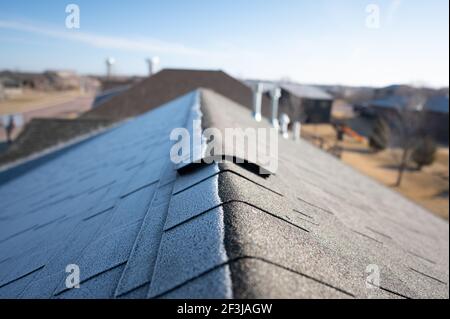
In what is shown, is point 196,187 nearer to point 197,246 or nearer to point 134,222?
point 134,222

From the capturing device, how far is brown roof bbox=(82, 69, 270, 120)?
25.3m

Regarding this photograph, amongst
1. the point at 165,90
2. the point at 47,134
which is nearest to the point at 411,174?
the point at 165,90

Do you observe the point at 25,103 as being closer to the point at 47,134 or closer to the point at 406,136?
the point at 47,134

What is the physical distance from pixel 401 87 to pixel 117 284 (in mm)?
84709

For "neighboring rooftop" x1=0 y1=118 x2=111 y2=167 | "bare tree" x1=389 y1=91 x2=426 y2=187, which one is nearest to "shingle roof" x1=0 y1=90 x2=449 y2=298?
"neighboring rooftop" x1=0 y1=118 x2=111 y2=167

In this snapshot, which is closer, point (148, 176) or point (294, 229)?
→ point (294, 229)

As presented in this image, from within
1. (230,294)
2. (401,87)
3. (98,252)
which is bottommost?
(98,252)

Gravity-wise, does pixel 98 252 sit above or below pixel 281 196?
below

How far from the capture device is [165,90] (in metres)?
26.0

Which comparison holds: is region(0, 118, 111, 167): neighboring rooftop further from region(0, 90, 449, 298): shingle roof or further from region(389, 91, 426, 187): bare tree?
region(389, 91, 426, 187): bare tree

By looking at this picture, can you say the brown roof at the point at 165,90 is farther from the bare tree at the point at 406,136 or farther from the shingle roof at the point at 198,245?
the shingle roof at the point at 198,245

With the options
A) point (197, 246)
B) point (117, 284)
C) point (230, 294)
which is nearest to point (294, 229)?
point (197, 246)
